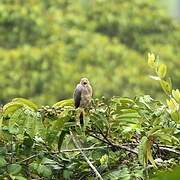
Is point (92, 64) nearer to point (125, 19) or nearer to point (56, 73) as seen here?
point (56, 73)

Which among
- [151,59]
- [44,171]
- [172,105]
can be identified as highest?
[151,59]

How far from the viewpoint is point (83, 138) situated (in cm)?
181

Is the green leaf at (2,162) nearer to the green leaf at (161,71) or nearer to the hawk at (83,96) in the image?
the hawk at (83,96)

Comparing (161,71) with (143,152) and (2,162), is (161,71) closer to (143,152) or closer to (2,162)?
(143,152)

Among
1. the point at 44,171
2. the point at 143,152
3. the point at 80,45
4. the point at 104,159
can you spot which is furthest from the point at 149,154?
the point at 80,45

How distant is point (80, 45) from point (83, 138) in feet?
34.1

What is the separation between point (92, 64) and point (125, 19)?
153cm

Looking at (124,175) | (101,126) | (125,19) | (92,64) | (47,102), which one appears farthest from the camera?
(125,19)

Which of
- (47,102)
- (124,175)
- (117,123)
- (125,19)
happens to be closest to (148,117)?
(117,123)

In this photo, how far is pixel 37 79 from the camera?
11.4 metres

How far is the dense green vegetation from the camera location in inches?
70.0

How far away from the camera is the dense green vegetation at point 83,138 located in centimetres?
178

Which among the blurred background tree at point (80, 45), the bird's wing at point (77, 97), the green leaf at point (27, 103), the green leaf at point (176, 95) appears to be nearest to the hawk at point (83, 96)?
the bird's wing at point (77, 97)

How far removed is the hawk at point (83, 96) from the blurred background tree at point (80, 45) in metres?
9.07
